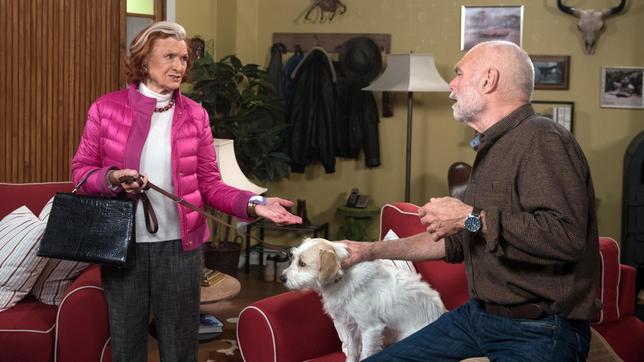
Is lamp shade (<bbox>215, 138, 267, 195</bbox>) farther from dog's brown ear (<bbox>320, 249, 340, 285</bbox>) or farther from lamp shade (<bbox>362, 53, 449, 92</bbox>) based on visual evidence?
lamp shade (<bbox>362, 53, 449, 92</bbox>)

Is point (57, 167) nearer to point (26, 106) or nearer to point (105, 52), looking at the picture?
point (26, 106)

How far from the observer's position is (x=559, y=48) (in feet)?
21.5

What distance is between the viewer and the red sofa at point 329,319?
3.13m

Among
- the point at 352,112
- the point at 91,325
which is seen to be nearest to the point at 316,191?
the point at 352,112

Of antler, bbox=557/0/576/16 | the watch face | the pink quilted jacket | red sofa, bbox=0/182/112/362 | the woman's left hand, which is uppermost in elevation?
antler, bbox=557/0/576/16

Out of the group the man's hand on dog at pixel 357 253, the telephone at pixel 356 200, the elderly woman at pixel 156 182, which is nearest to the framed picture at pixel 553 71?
the telephone at pixel 356 200

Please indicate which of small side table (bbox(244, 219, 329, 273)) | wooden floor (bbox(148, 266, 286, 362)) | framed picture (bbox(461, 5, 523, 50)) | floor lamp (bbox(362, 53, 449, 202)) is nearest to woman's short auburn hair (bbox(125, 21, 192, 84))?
wooden floor (bbox(148, 266, 286, 362))

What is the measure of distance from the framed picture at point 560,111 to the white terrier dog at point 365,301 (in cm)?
372

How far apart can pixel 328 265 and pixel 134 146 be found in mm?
769

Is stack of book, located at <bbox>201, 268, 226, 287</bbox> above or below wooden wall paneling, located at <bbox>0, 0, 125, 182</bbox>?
below

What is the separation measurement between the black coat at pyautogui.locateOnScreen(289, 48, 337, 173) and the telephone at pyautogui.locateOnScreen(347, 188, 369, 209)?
0.31 m

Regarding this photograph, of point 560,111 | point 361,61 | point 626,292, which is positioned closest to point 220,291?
point 626,292

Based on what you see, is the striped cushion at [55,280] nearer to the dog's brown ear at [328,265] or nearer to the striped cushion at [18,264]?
the striped cushion at [18,264]

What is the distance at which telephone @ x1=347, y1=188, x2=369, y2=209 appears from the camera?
6.83m
